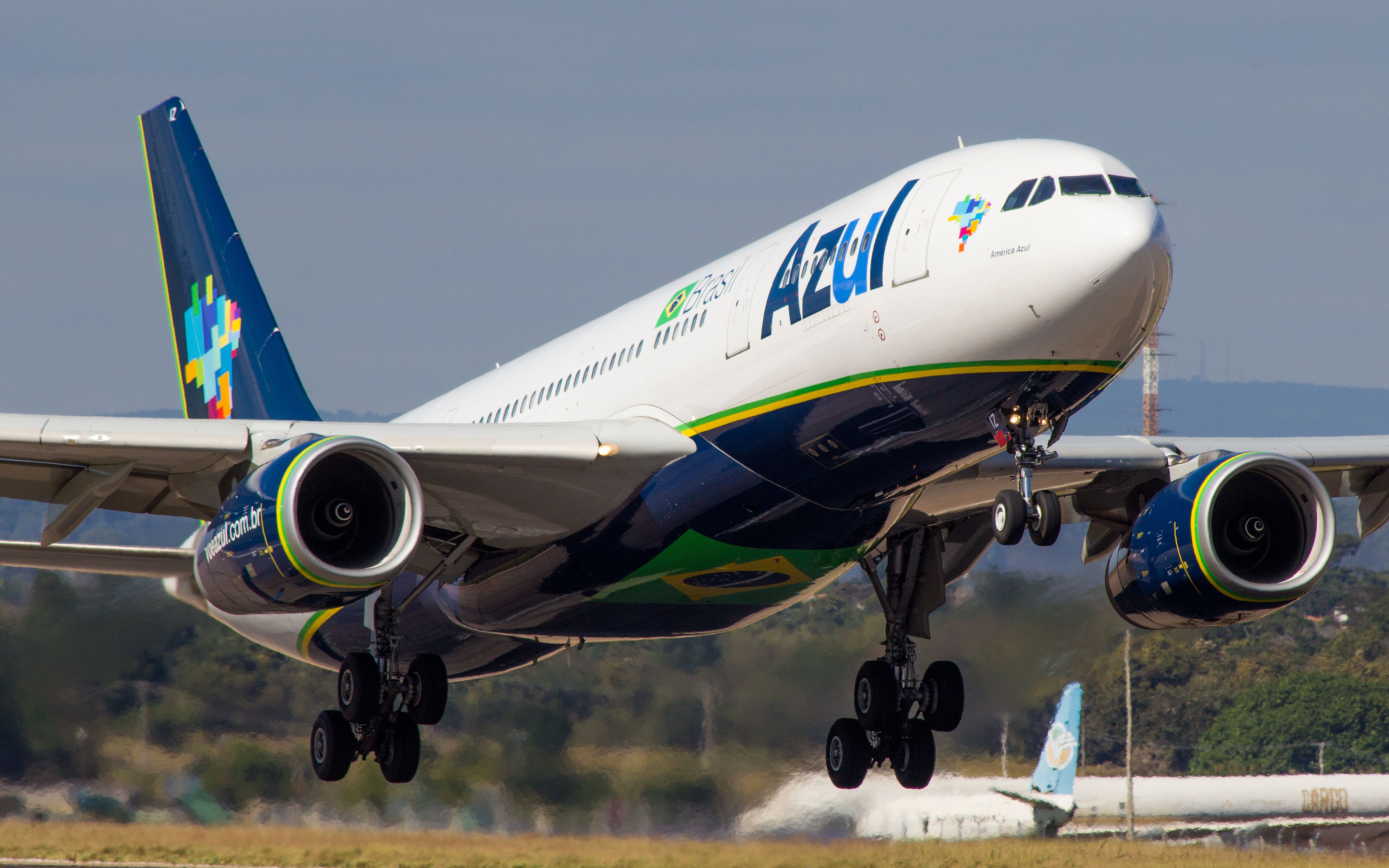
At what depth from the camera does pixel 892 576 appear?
787 inches

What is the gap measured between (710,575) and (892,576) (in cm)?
378

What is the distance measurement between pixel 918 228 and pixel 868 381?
1372 mm

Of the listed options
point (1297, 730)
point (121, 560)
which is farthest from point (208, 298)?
point (1297, 730)

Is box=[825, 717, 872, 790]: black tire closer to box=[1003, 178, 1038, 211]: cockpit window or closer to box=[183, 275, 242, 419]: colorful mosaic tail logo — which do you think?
box=[1003, 178, 1038, 211]: cockpit window

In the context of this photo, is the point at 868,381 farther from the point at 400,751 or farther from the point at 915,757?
the point at 400,751

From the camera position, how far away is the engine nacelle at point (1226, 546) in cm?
1656

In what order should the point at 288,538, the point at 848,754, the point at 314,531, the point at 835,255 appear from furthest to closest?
the point at 848,754
the point at 314,531
the point at 835,255
the point at 288,538

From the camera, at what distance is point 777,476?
15.3 metres

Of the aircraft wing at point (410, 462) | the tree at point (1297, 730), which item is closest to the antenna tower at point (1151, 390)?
the tree at point (1297, 730)

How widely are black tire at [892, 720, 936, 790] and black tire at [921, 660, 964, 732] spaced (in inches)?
6.1

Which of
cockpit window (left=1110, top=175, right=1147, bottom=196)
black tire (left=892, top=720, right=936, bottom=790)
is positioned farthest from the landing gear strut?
cockpit window (left=1110, top=175, right=1147, bottom=196)

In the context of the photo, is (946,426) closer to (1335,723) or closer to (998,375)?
(998,375)

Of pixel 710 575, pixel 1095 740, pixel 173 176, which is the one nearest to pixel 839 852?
pixel 710 575

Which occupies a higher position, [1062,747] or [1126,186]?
[1126,186]
